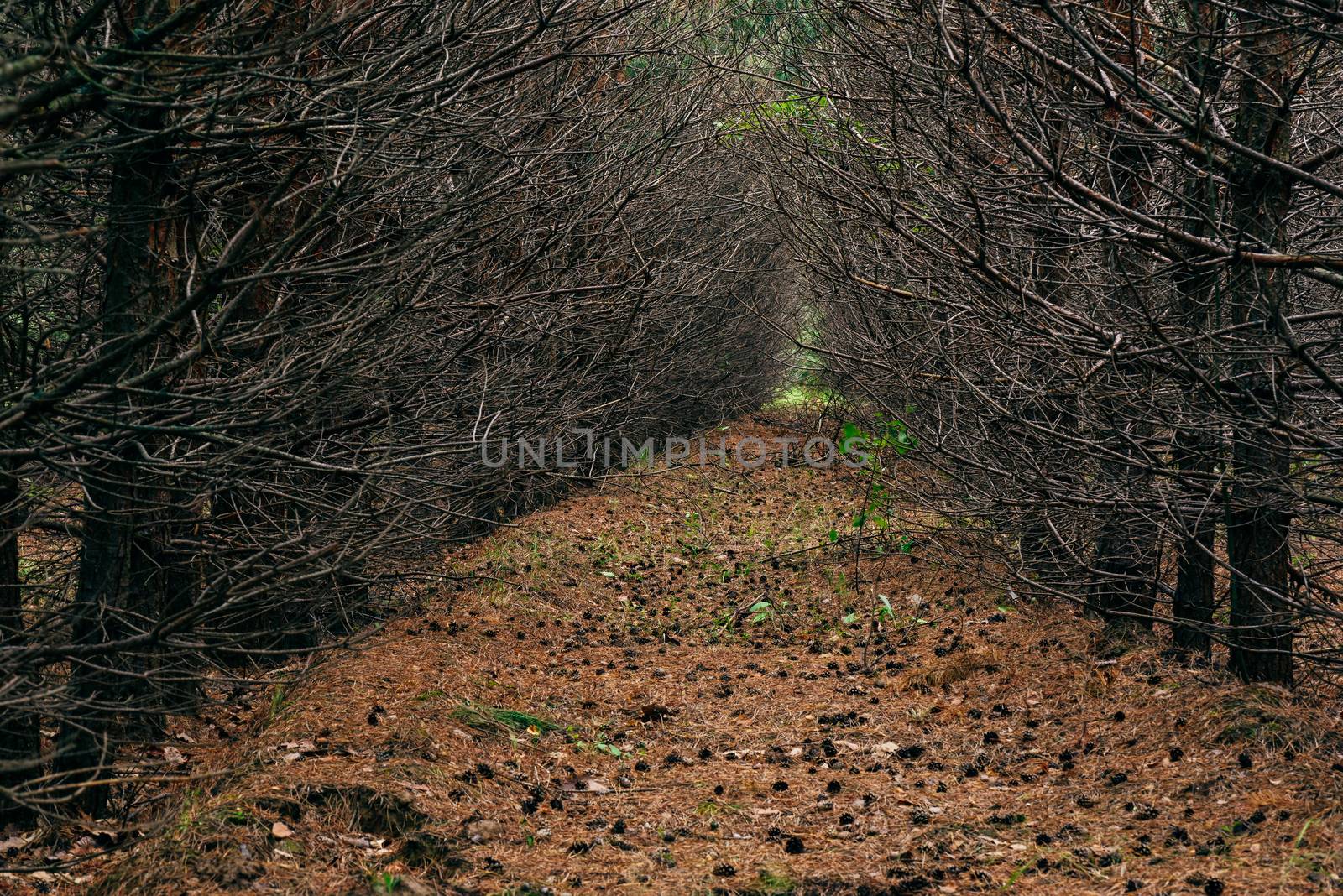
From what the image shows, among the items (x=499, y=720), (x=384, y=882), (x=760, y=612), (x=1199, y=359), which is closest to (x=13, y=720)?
(x=384, y=882)

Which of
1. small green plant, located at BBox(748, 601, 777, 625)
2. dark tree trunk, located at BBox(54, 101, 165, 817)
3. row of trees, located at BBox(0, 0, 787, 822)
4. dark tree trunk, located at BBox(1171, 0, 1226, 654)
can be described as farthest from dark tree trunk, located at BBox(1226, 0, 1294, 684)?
dark tree trunk, located at BBox(54, 101, 165, 817)

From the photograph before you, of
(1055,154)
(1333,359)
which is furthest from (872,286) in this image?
(1333,359)

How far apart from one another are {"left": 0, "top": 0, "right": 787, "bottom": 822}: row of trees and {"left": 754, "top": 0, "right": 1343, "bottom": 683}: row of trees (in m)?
1.96

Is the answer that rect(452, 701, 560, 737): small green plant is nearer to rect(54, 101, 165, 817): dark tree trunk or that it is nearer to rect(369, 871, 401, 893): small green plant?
rect(369, 871, 401, 893): small green plant

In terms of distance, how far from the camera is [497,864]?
5.14m

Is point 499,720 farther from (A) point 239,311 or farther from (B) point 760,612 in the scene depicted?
(B) point 760,612

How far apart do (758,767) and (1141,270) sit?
375cm

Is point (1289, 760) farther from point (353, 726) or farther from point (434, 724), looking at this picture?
point (353, 726)

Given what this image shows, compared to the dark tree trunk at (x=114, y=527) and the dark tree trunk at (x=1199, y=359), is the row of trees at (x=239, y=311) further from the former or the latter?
the dark tree trunk at (x=1199, y=359)

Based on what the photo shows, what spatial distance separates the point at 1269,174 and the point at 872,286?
228cm

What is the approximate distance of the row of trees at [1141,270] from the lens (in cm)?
459

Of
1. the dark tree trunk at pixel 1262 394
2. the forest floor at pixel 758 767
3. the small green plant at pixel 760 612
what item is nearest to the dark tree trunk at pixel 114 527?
the forest floor at pixel 758 767

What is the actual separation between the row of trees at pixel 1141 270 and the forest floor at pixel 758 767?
75 centimetres

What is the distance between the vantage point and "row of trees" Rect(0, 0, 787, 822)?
3.75 metres
